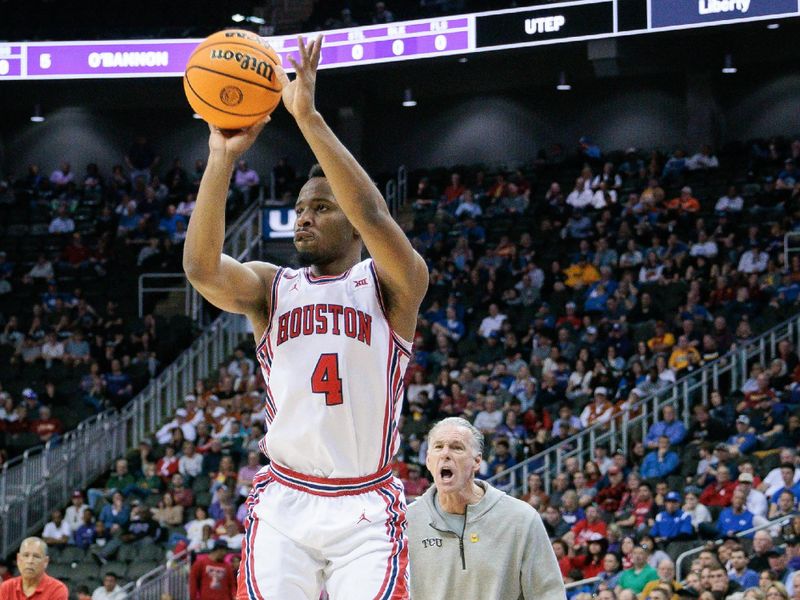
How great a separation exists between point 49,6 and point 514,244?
36.5ft

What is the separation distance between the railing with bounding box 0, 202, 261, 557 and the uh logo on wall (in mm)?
633

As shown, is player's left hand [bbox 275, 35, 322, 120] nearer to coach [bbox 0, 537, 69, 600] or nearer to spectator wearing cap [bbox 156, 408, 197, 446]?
coach [bbox 0, 537, 69, 600]

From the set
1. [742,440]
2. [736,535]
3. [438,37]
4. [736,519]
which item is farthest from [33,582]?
[438,37]

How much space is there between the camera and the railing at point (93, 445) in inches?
707

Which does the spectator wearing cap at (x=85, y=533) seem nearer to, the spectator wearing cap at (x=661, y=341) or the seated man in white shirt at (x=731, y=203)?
the spectator wearing cap at (x=661, y=341)

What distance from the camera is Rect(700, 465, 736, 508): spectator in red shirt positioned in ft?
42.4

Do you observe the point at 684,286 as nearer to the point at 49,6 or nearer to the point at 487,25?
the point at 487,25

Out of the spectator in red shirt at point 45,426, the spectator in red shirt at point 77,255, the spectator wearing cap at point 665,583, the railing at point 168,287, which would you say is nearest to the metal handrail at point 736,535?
the spectator wearing cap at point 665,583

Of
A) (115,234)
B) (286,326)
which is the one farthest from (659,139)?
(286,326)

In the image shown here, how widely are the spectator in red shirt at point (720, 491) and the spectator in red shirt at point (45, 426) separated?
9.79 metres

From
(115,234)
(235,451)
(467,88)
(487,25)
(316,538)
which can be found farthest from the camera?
(467,88)

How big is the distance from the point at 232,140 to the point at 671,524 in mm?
9452

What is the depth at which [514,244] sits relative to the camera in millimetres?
20359

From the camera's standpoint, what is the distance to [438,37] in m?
21.0
